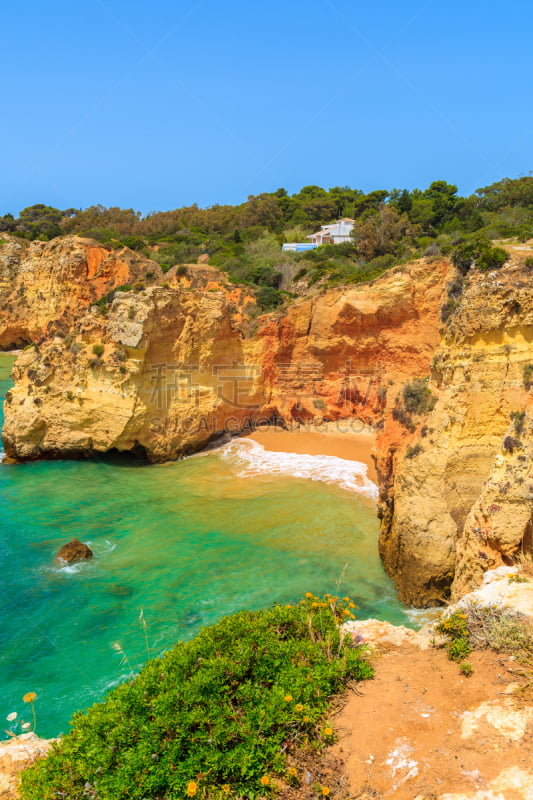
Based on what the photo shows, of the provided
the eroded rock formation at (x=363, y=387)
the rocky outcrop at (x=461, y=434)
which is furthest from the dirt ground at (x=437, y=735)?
the rocky outcrop at (x=461, y=434)

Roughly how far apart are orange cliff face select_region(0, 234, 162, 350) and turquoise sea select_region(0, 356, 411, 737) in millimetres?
10107

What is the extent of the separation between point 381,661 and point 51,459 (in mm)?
17478

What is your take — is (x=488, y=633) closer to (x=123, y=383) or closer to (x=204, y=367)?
(x=123, y=383)

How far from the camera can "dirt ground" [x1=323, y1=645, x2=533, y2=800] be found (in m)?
3.74

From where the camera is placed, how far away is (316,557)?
1259cm

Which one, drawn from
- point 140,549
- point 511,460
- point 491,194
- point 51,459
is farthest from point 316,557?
point 491,194

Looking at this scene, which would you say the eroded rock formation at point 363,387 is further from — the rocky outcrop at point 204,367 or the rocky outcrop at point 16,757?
the rocky outcrop at point 16,757

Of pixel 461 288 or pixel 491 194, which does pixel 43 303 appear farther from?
pixel 491 194

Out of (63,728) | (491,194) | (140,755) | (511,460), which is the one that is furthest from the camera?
(491,194)

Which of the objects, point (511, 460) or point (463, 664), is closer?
point (463, 664)

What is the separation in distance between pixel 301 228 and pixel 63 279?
33.2 metres

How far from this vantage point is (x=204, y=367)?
21188 millimetres

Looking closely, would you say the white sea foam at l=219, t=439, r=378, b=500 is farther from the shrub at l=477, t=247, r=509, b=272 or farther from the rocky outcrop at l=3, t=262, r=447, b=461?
the shrub at l=477, t=247, r=509, b=272

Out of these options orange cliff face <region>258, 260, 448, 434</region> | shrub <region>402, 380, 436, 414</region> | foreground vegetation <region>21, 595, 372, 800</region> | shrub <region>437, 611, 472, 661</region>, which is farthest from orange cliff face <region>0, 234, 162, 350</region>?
shrub <region>437, 611, 472, 661</region>
